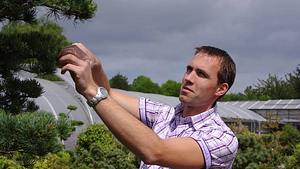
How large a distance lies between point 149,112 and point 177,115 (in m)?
0.15

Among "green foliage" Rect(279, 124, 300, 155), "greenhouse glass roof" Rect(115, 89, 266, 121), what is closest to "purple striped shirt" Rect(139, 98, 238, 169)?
"green foliage" Rect(279, 124, 300, 155)

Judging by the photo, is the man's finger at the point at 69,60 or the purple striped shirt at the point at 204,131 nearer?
the man's finger at the point at 69,60

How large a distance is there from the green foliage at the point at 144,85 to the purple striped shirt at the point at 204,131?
1691 inches

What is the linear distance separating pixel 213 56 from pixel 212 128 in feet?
0.73

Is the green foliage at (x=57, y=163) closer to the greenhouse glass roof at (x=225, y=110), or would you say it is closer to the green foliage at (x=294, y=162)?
the green foliage at (x=294, y=162)

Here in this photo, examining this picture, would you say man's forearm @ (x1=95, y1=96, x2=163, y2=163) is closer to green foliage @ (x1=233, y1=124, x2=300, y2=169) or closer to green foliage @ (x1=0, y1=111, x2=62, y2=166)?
green foliage @ (x1=0, y1=111, x2=62, y2=166)

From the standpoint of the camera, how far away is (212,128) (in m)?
1.78

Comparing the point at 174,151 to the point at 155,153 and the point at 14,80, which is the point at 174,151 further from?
the point at 14,80

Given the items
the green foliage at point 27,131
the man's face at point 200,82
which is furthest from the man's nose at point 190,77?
the green foliage at point 27,131

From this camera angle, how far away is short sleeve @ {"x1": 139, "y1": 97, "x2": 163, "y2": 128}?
202 centimetres

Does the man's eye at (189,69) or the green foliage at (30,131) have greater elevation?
the man's eye at (189,69)

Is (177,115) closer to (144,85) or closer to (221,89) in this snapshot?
(221,89)

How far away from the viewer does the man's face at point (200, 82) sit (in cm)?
174

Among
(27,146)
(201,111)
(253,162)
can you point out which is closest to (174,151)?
(201,111)
